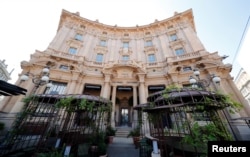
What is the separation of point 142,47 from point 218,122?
1655 cm

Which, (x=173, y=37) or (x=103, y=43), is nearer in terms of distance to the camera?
(x=173, y=37)

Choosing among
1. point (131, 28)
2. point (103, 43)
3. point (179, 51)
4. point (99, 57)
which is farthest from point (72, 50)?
point (179, 51)

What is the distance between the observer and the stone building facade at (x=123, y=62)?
12.0 meters

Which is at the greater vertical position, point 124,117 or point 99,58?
point 99,58

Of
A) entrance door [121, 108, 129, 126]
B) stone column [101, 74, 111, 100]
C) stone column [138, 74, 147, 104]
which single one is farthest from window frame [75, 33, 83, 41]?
entrance door [121, 108, 129, 126]

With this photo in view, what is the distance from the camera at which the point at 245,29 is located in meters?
7.26

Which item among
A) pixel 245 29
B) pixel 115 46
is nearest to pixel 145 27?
pixel 115 46

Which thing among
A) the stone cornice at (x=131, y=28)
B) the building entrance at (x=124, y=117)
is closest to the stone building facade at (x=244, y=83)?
the stone cornice at (x=131, y=28)

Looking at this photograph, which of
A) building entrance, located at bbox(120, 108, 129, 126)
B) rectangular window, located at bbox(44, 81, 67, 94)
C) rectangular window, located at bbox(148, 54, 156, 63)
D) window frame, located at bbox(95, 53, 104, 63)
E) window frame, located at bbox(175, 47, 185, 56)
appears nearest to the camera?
rectangular window, located at bbox(44, 81, 67, 94)

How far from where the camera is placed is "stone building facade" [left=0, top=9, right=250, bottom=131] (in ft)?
39.2

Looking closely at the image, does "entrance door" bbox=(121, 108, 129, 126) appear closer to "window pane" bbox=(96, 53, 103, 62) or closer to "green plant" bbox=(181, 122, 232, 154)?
"window pane" bbox=(96, 53, 103, 62)

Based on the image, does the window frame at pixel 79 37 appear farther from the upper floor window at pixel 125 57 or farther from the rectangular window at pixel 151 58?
the rectangular window at pixel 151 58

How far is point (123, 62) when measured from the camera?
15219 millimetres

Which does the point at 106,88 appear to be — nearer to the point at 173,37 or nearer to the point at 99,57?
the point at 99,57
